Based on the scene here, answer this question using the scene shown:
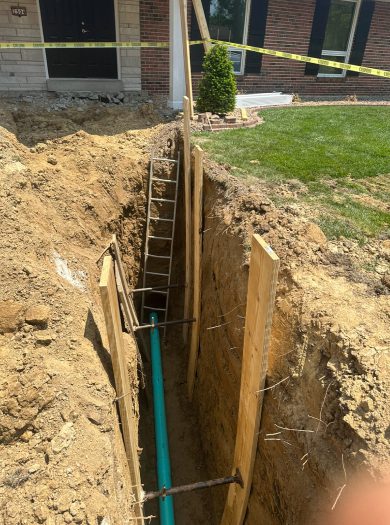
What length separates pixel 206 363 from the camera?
239 inches

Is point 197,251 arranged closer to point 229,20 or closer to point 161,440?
point 161,440

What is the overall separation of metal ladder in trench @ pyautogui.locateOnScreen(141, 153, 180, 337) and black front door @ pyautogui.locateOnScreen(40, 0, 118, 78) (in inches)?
219

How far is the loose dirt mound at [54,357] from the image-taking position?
9.29ft

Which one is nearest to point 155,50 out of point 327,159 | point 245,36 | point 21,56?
point 245,36

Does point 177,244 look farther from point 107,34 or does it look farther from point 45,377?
point 107,34

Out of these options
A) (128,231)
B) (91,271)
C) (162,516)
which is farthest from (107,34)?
(162,516)

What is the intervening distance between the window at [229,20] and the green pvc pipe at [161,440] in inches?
389

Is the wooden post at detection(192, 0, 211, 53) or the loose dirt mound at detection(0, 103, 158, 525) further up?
the wooden post at detection(192, 0, 211, 53)

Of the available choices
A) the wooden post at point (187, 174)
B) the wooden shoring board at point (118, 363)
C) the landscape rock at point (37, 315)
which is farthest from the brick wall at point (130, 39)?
the landscape rock at point (37, 315)

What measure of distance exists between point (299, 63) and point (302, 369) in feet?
42.7

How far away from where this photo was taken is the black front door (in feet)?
34.4

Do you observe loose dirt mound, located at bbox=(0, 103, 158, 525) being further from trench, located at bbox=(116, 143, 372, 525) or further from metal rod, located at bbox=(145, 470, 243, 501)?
trench, located at bbox=(116, 143, 372, 525)

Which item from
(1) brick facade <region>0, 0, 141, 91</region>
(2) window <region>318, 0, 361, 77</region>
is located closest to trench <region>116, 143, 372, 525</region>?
(1) brick facade <region>0, 0, 141, 91</region>

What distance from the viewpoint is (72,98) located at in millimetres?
10383
